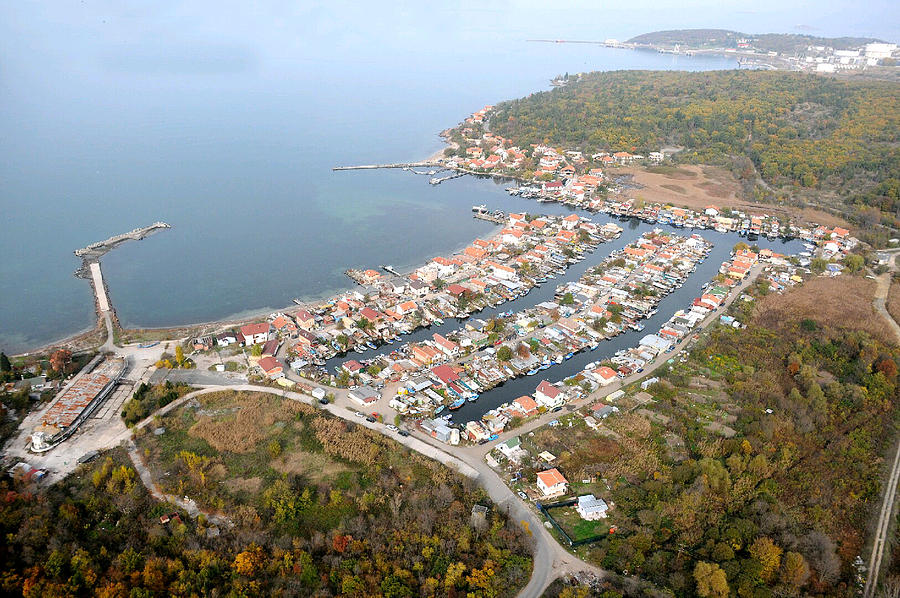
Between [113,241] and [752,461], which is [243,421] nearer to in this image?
[752,461]

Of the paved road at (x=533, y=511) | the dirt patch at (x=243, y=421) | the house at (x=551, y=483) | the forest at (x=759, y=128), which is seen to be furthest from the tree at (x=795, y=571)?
the forest at (x=759, y=128)

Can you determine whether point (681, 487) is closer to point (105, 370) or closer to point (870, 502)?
point (870, 502)

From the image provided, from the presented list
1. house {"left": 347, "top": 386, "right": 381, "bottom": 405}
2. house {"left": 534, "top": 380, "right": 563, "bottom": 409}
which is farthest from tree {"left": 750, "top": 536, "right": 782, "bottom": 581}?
house {"left": 347, "top": 386, "right": 381, "bottom": 405}

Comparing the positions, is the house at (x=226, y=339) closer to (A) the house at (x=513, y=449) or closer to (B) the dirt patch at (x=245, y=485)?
(B) the dirt patch at (x=245, y=485)

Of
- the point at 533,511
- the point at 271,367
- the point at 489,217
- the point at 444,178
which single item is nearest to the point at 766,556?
the point at 533,511

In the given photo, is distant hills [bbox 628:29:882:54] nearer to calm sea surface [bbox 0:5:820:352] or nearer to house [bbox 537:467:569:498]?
calm sea surface [bbox 0:5:820:352]

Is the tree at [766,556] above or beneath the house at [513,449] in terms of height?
beneath
